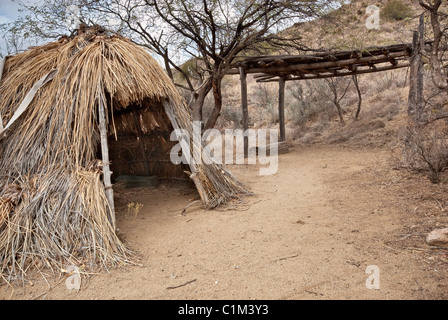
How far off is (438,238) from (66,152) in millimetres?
3654

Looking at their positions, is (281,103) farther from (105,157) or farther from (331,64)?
(105,157)

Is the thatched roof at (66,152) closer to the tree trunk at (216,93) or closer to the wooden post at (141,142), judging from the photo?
the wooden post at (141,142)

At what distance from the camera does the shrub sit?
16.5 metres

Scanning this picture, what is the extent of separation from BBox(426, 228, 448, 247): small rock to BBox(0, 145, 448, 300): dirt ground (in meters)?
0.07

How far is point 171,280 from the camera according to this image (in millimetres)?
2621

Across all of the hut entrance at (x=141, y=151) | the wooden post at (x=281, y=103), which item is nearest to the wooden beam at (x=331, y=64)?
the wooden post at (x=281, y=103)

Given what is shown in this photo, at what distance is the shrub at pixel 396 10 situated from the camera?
16453mm

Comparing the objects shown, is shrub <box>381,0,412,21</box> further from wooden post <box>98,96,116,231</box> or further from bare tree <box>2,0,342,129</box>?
wooden post <box>98,96,116,231</box>

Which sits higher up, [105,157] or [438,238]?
[105,157]

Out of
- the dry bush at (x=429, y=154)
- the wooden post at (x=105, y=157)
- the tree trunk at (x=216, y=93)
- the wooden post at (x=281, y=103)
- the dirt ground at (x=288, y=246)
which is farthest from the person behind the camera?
the wooden post at (x=281, y=103)

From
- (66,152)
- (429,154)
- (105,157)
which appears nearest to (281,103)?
(429,154)

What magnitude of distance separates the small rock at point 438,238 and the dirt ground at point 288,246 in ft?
0.23

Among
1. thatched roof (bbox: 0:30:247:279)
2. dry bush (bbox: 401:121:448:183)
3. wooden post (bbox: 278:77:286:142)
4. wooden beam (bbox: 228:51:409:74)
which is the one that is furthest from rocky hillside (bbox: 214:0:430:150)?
thatched roof (bbox: 0:30:247:279)

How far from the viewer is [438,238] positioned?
269 cm
